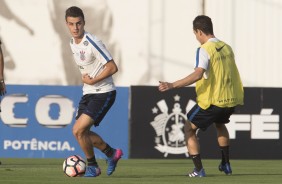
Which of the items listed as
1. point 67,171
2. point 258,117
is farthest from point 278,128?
point 67,171

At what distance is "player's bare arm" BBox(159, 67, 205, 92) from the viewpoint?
13.1 meters

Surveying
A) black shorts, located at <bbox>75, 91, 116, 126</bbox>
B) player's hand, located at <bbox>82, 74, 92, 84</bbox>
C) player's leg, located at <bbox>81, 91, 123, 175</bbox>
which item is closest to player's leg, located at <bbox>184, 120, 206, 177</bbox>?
player's leg, located at <bbox>81, 91, 123, 175</bbox>

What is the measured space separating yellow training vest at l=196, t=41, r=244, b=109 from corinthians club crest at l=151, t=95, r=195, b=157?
19.6 ft

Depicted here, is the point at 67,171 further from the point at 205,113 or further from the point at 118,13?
the point at 118,13

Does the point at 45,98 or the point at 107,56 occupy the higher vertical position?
the point at 107,56

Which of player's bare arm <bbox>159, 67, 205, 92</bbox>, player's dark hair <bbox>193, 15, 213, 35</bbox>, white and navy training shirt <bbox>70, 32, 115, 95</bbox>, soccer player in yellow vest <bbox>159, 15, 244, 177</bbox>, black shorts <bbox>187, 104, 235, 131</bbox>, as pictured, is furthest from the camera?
black shorts <bbox>187, 104, 235, 131</bbox>

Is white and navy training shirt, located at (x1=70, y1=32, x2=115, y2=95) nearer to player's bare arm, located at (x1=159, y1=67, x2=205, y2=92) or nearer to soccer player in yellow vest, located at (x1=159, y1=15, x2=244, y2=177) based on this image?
player's bare arm, located at (x1=159, y1=67, x2=205, y2=92)

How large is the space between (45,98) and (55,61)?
59.0 inches

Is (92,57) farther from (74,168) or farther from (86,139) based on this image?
(74,168)

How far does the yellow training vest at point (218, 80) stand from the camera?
14.1 metres

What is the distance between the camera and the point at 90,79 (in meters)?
13.6

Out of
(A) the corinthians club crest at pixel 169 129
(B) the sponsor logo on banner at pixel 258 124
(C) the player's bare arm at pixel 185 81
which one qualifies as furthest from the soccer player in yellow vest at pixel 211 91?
(B) the sponsor logo on banner at pixel 258 124

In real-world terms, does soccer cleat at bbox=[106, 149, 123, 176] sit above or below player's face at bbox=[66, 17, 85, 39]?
below

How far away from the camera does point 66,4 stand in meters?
21.6
